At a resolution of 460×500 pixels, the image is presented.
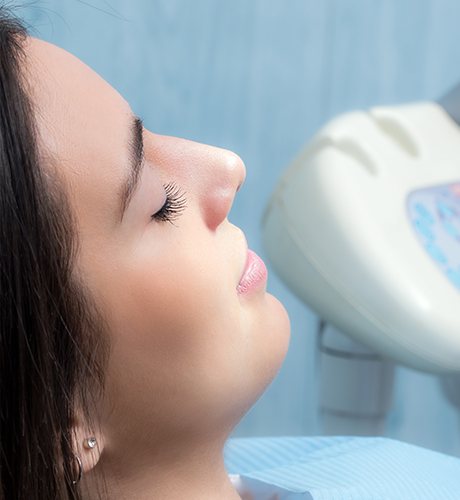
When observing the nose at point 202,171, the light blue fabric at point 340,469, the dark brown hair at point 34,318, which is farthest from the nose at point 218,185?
the light blue fabric at point 340,469

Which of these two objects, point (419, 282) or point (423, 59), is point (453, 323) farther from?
point (423, 59)

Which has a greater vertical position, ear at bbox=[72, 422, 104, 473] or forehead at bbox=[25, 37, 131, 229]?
forehead at bbox=[25, 37, 131, 229]

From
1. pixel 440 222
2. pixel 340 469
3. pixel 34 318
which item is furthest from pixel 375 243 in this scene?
pixel 34 318

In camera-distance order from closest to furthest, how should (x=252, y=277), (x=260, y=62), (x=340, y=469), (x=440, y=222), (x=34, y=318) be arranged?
(x=34, y=318)
(x=252, y=277)
(x=340, y=469)
(x=440, y=222)
(x=260, y=62)

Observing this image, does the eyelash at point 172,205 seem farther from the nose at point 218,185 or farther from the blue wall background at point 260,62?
the blue wall background at point 260,62

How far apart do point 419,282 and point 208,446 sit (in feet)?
1.19

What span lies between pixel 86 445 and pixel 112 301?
101mm

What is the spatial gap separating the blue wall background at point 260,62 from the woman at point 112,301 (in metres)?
1.03

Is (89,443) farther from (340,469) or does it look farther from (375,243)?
(375,243)

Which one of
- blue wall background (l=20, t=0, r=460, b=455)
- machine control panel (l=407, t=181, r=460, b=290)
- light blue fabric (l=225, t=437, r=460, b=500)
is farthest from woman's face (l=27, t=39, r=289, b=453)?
blue wall background (l=20, t=0, r=460, b=455)

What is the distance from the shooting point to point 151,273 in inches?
26.0

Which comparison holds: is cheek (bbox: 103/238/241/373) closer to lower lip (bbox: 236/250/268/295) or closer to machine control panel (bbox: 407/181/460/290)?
lower lip (bbox: 236/250/268/295)

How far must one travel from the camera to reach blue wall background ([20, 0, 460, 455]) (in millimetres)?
1707

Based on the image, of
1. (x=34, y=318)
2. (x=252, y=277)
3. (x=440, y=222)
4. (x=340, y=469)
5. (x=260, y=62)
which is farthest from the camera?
(x=260, y=62)
